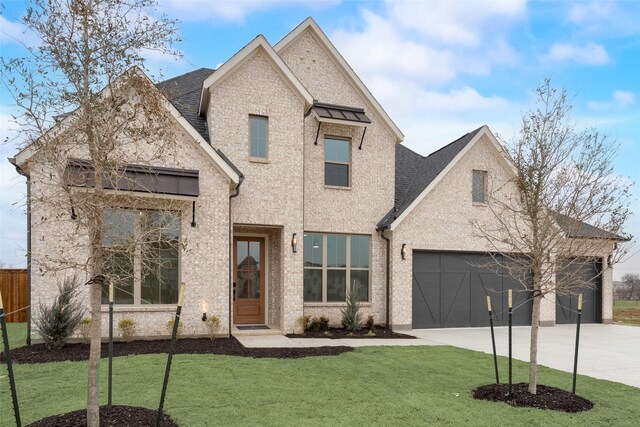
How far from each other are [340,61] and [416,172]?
4.98 metres

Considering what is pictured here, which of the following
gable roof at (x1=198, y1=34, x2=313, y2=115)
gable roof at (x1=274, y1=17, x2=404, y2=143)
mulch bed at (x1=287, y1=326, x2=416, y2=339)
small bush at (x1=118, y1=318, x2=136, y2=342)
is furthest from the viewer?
gable roof at (x1=274, y1=17, x2=404, y2=143)

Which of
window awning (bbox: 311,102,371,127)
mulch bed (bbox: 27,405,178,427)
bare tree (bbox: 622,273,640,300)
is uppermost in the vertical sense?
window awning (bbox: 311,102,371,127)

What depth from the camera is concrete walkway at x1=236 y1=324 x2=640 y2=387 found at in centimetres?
877

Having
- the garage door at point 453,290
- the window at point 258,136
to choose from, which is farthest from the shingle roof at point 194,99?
the garage door at point 453,290

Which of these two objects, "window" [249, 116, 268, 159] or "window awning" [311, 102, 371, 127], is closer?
"window" [249, 116, 268, 159]

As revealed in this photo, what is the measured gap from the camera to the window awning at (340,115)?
44.1 ft

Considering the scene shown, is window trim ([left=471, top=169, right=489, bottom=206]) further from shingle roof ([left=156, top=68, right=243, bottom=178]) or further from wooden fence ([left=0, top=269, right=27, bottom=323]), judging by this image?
wooden fence ([left=0, top=269, right=27, bottom=323])

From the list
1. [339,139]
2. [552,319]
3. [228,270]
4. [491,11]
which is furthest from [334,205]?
[552,319]

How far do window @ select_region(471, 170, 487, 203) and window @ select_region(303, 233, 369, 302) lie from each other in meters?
4.10

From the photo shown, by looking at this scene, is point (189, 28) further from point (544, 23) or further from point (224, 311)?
point (544, 23)

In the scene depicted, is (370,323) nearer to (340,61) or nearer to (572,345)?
(572,345)

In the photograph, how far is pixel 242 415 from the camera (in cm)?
536

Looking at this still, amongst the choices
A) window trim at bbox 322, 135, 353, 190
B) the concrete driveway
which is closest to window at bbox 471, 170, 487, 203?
window trim at bbox 322, 135, 353, 190

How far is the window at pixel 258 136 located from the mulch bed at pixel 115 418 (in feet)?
27.5
